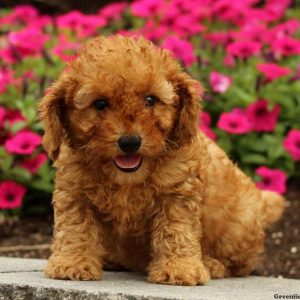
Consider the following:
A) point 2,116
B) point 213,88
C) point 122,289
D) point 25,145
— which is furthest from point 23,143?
point 122,289

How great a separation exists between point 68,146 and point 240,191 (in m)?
1.22

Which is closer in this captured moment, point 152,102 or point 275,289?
point 152,102

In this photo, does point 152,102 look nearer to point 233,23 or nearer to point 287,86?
point 287,86

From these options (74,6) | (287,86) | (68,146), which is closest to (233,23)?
(287,86)

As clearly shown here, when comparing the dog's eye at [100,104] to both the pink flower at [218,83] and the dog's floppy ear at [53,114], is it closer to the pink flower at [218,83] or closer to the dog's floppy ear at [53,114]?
the dog's floppy ear at [53,114]

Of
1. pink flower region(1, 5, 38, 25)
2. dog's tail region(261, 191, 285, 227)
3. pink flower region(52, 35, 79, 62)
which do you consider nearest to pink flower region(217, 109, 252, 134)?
dog's tail region(261, 191, 285, 227)

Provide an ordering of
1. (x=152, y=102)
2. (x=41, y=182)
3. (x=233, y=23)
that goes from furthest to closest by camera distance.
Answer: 1. (x=233, y=23)
2. (x=41, y=182)
3. (x=152, y=102)

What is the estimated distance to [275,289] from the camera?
468cm

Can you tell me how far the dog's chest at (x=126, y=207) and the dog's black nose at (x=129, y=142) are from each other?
1.41ft

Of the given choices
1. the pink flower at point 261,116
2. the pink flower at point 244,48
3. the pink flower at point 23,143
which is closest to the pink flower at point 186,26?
the pink flower at point 244,48

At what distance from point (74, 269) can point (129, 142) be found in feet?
2.79

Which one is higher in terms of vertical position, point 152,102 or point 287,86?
point 287,86

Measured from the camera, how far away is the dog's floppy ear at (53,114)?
4531 millimetres

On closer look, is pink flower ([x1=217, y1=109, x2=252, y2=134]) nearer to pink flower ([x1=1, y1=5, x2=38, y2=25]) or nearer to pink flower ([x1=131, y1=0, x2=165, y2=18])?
pink flower ([x1=131, y1=0, x2=165, y2=18])
